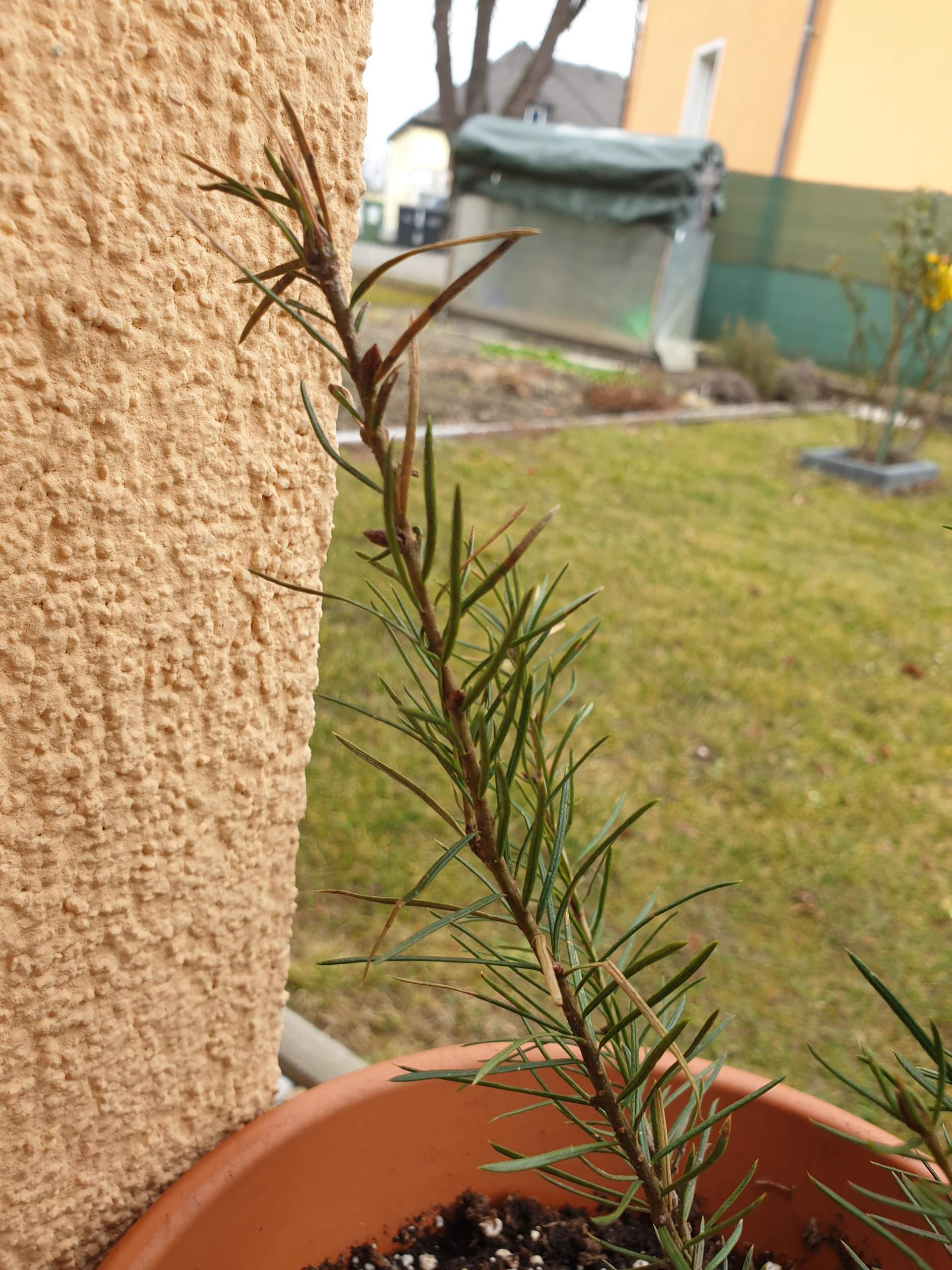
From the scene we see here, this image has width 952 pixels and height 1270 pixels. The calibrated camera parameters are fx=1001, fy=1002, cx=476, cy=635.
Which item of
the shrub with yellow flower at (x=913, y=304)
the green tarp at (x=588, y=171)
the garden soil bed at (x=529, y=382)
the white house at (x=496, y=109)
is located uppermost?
the white house at (x=496, y=109)

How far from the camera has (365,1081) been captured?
0.98 meters

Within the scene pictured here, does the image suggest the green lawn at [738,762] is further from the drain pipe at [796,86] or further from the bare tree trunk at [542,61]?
the bare tree trunk at [542,61]

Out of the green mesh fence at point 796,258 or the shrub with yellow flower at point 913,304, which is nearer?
the shrub with yellow flower at point 913,304

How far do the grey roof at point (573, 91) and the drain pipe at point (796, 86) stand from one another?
97.3 ft

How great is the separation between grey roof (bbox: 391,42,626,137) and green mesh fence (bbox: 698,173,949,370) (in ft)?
101

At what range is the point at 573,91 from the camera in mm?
41125

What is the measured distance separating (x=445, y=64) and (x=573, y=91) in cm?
2982

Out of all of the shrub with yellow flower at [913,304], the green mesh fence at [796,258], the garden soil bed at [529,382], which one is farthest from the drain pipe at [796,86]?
the shrub with yellow flower at [913,304]

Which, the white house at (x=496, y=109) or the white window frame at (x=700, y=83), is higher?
the white house at (x=496, y=109)

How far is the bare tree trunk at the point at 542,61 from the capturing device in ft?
47.8

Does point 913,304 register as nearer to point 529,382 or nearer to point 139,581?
point 529,382

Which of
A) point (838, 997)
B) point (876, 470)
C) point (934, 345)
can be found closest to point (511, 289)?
point (934, 345)

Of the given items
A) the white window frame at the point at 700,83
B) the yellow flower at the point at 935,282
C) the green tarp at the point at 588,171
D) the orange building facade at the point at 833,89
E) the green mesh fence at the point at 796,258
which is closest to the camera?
the yellow flower at the point at 935,282

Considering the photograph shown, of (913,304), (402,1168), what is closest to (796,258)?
(913,304)
